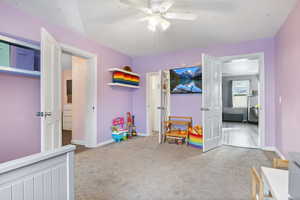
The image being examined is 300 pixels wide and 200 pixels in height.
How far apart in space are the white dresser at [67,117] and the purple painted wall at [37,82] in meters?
2.43

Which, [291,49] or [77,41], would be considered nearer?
[291,49]

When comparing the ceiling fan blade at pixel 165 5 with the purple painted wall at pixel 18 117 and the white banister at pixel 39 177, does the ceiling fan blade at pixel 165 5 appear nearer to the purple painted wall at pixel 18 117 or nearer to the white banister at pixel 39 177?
the white banister at pixel 39 177

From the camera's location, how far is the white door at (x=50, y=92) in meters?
2.15

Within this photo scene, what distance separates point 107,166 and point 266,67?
13.1ft

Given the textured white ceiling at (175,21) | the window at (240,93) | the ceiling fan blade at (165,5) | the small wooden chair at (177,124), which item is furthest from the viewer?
the window at (240,93)

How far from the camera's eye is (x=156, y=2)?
7.46 feet

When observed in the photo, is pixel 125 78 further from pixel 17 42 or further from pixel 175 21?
pixel 17 42

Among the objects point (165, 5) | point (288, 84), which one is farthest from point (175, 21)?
point (288, 84)

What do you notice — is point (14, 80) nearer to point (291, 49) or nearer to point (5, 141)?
point (5, 141)

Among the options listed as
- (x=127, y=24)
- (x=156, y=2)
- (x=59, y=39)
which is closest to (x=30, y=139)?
(x=59, y=39)

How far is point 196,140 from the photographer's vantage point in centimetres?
367

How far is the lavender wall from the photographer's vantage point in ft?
11.5

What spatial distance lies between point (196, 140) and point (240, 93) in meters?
6.50

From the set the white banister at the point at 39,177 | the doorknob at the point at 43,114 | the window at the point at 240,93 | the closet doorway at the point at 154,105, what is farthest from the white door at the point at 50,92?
the window at the point at 240,93
